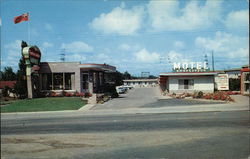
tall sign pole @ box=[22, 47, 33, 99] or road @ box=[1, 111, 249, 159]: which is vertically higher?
tall sign pole @ box=[22, 47, 33, 99]

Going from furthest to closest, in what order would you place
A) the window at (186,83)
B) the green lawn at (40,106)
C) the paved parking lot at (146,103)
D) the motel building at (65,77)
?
the window at (186,83) → the motel building at (65,77) → the paved parking lot at (146,103) → the green lawn at (40,106)

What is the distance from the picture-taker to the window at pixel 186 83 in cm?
3200

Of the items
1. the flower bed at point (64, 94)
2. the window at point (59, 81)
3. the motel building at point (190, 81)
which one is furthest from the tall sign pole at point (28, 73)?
the motel building at point (190, 81)

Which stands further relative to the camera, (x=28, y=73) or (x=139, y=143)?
(x=28, y=73)

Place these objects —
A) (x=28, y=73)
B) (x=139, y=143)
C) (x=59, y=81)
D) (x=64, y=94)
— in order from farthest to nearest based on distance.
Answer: (x=59, y=81) → (x=64, y=94) → (x=28, y=73) → (x=139, y=143)

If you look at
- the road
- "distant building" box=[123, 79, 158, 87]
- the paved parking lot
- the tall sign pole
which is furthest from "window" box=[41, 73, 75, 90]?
"distant building" box=[123, 79, 158, 87]

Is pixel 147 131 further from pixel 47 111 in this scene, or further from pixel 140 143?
pixel 47 111

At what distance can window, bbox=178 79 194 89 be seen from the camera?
3200 centimetres

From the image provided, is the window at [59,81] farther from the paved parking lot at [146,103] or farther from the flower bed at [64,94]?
the paved parking lot at [146,103]

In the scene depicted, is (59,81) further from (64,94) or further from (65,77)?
(64,94)

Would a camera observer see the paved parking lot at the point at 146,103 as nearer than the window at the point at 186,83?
Yes

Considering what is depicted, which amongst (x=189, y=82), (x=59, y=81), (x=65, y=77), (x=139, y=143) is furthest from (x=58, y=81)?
(x=139, y=143)

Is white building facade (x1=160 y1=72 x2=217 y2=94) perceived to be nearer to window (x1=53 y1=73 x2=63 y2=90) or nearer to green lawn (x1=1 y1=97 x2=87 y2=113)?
window (x1=53 y1=73 x2=63 y2=90)

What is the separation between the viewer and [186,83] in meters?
32.1
